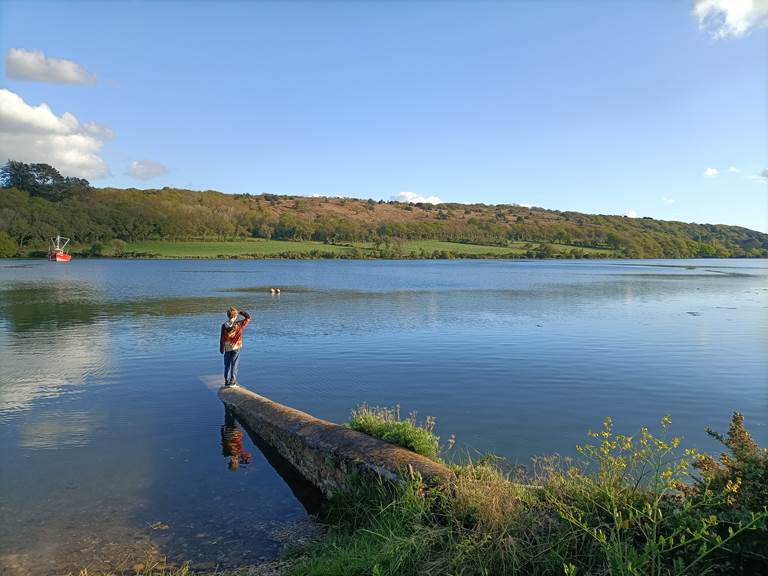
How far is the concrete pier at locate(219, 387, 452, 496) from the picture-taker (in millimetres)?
7688

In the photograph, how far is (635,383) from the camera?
16.8 m

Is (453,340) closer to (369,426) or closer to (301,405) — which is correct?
(301,405)

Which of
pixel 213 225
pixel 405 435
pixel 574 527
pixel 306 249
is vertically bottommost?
pixel 405 435

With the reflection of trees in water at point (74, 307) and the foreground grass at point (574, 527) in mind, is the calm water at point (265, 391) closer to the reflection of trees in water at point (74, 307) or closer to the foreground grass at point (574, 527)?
the reflection of trees in water at point (74, 307)

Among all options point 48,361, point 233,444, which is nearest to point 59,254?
point 48,361

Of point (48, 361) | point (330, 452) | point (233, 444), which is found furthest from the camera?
point (48, 361)

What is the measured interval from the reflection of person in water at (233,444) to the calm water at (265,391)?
141 mm

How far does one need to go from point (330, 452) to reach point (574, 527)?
4.35 metres

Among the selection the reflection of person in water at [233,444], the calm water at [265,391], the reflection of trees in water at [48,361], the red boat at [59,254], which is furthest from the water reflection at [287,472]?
the red boat at [59,254]

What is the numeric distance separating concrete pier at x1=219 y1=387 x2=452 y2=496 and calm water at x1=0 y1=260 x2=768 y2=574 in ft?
1.66

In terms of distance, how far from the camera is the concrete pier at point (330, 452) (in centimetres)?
769

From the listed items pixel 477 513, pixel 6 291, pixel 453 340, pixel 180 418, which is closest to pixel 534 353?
pixel 453 340

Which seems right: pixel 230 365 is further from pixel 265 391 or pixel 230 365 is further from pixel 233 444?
pixel 233 444

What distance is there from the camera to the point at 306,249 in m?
140
